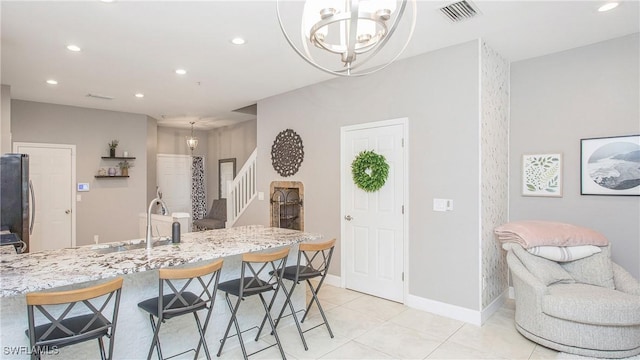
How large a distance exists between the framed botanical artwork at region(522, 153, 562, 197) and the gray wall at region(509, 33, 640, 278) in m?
0.06

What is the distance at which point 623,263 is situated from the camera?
3395mm

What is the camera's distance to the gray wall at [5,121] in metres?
4.44

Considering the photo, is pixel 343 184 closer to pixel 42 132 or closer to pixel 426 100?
pixel 426 100

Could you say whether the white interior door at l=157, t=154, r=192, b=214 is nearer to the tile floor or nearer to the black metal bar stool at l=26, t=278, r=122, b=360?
the tile floor

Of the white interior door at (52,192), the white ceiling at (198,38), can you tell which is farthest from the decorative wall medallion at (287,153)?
the white interior door at (52,192)

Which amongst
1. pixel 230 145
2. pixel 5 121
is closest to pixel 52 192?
pixel 5 121

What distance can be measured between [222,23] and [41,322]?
2.55 m

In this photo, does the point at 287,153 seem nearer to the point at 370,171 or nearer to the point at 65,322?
the point at 370,171

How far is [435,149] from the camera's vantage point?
12.1 feet

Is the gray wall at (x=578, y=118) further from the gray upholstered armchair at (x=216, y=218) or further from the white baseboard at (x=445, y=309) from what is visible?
the gray upholstered armchair at (x=216, y=218)

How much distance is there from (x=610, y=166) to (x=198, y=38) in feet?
14.0

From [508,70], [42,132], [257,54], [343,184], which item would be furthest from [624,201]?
[42,132]

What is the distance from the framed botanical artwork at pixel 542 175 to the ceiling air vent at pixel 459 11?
6.31 feet

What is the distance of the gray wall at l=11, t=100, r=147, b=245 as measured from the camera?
19.4 ft
